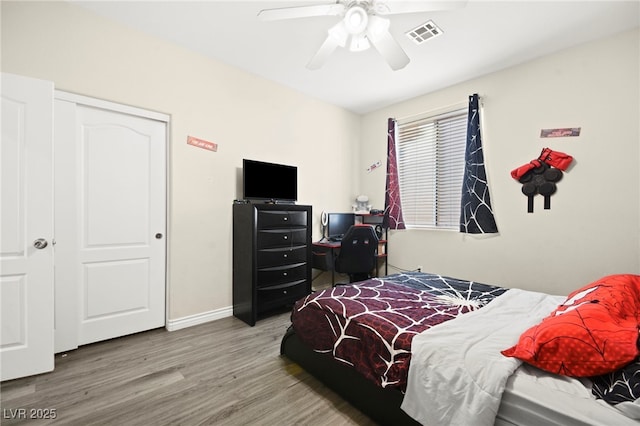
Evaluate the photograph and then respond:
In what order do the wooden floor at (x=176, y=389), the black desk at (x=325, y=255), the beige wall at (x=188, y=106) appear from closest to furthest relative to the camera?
1. the wooden floor at (x=176, y=389)
2. the beige wall at (x=188, y=106)
3. the black desk at (x=325, y=255)

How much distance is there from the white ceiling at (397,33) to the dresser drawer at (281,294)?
8.13 feet

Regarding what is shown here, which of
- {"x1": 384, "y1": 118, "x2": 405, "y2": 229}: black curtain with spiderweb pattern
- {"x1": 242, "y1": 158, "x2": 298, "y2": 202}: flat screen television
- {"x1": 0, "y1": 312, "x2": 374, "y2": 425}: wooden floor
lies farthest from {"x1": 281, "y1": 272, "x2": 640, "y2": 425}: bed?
{"x1": 384, "y1": 118, "x2": 405, "y2": 229}: black curtain with spiderweb pattern

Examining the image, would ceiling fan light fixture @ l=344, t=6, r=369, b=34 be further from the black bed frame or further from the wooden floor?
the wooden floor

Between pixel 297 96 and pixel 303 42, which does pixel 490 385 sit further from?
pixel 297 96

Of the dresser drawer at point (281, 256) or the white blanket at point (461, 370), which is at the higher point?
the dresser drawer at point (281, 256)

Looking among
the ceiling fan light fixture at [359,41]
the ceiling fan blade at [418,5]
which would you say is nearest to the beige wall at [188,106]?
the ceiling fan light fixture at [359,41]

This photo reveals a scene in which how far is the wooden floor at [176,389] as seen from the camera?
1.56 metres

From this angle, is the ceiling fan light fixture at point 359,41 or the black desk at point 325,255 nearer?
the ceiling fan light fixture at point 359,41

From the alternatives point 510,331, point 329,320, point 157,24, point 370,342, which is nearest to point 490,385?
point 510,331

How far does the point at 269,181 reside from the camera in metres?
3.24

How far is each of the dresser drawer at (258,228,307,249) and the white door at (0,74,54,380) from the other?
5.31ft

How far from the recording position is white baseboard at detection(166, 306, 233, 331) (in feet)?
8.93

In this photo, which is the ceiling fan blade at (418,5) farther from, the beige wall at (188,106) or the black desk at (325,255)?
the black desk at (325,255)

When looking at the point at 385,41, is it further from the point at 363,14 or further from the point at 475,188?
the point at 475,188
